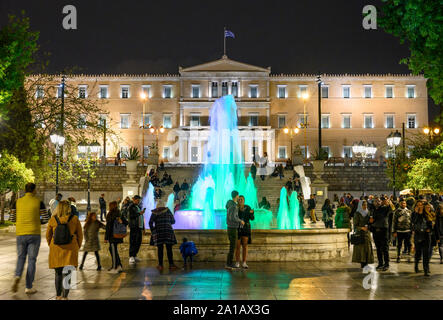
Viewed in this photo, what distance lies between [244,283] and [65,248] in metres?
3.09

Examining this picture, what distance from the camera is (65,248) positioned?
746 cm

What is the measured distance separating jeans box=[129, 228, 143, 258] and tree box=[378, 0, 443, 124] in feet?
23.9

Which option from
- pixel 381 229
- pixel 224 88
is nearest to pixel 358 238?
pixel 381 229

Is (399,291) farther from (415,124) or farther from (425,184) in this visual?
(415,124)

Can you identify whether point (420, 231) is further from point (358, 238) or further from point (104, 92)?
point (104, 92)

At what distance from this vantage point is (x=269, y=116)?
206 feet

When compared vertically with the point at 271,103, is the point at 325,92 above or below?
above

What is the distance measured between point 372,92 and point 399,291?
194ft

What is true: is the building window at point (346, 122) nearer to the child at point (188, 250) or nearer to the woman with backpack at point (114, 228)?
the child at point (188, 250)

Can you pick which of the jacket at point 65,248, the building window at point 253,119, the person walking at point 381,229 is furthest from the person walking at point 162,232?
the building window at point 253,119

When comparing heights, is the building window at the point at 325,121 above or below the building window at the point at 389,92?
below

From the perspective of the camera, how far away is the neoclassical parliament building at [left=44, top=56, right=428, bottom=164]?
62.3m

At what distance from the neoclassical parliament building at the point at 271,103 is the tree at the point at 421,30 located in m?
48.1

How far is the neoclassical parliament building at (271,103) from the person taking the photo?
62344 mm
